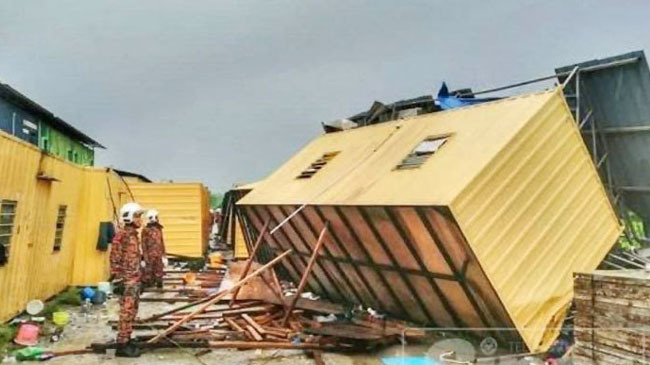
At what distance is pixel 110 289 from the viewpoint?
563 inches

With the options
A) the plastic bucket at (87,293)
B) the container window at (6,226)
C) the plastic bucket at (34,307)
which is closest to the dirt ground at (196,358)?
the plastic bucket at (34,307)

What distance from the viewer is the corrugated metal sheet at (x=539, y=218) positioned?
25.2ft

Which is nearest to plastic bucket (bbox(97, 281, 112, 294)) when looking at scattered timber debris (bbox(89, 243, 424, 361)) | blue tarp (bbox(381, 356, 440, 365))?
scattered timber debris (bbox(89, 243, 424, 361))

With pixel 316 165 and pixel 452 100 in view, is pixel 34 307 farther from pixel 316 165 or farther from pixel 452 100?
pixel 452 100

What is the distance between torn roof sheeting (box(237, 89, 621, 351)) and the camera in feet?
25.3

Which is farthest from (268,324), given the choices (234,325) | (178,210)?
(178,210)

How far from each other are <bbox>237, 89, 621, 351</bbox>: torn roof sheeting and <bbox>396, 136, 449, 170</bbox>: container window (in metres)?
0.03

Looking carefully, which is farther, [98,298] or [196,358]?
[98,298]

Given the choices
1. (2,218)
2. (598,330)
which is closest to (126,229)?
(2,218)

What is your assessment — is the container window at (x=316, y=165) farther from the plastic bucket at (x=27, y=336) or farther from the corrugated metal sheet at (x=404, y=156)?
the plastic bucket at (x=27, y=336)

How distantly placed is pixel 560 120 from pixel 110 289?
35.3ft

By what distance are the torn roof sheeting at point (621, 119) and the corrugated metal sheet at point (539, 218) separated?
1219 mm

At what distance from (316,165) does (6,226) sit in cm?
614

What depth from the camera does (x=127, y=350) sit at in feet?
28.2
